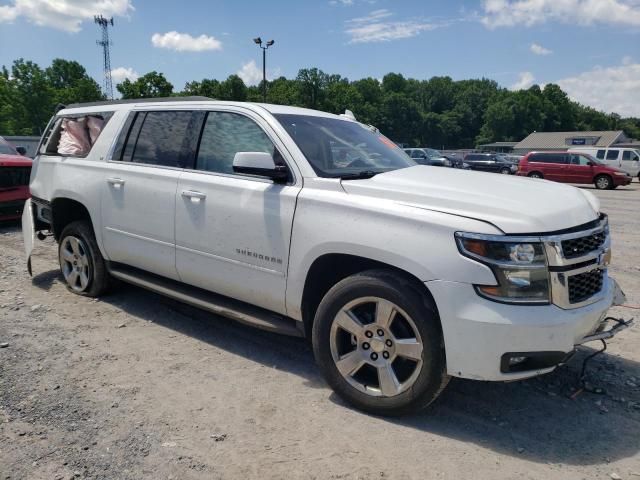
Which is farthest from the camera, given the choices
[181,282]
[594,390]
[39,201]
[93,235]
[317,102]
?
[317,102]

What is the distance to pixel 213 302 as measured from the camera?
3.90 meters

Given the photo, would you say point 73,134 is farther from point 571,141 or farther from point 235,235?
point 571,141

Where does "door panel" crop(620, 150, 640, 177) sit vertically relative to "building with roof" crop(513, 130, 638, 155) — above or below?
below

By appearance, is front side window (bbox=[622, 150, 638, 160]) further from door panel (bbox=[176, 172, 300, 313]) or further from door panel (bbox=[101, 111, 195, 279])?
door panel (bbox=[176, 172, 300, 313])

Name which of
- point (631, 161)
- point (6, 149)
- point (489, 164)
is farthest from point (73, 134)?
point (489, 164)

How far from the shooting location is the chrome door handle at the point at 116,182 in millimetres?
4437

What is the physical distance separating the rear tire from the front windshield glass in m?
22.6

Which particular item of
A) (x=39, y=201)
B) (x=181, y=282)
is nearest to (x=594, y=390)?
(x=181, y=282)

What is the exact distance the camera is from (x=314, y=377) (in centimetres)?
365

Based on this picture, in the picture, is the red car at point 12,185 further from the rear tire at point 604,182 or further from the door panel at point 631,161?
the door panel at point 631,161

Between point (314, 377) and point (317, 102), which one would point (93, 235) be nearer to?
point (314, 377)

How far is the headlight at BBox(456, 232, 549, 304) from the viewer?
8.63 feet

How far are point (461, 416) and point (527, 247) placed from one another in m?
1.19

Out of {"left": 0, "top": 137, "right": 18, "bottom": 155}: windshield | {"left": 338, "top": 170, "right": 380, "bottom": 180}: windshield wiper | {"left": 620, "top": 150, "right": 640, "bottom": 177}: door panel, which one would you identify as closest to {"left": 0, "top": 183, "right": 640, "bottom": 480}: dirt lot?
{"left": 338, "top": 170, "right": 380, "bottom": 180}: windshield wiper
